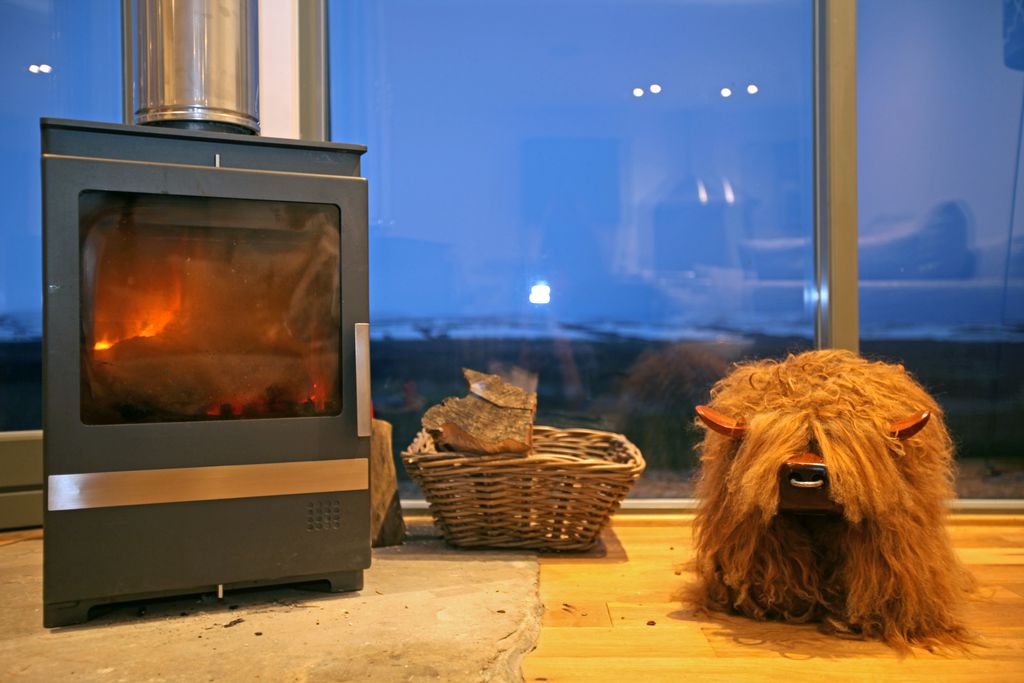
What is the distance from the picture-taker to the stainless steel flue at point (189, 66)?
72.6 inches

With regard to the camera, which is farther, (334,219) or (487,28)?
(487,28)

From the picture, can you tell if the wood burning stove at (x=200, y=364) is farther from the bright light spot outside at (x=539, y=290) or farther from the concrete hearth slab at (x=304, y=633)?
the bright light spot outside at (x=539, y=290)

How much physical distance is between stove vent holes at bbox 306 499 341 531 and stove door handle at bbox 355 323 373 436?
163 millimetres

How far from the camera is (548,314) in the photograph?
9.48 ft

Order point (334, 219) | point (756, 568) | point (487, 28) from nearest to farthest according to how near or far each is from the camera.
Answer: point (756, 568) → point (334, 219) → point (487, 28)

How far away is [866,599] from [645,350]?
54.8 inches

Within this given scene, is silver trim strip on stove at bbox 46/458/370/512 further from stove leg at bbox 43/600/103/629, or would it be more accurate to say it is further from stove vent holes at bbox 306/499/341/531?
stove leg at bbox 43/600/103/629

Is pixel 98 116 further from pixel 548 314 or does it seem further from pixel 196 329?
pixel 548 314

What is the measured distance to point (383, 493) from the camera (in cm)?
231

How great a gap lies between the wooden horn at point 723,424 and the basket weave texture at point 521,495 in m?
0.49

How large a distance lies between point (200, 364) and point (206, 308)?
0.36ft

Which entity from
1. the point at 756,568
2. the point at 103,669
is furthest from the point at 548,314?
the point at 103,669

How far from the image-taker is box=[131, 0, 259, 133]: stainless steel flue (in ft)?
6.05

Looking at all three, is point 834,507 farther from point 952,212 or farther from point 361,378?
point 952,212
